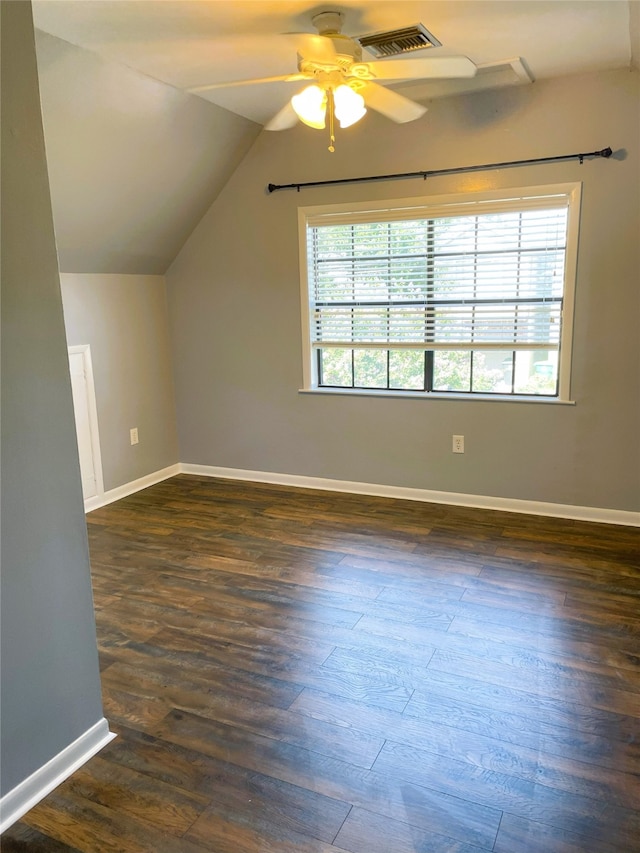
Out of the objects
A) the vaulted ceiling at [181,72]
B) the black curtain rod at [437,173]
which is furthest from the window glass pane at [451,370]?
the vaulted ceiling at [181,72]

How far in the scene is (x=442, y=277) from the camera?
3.96 metres

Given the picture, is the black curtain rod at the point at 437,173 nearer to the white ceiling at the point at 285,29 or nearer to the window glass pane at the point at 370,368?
the white ceiling at the point at 285,29

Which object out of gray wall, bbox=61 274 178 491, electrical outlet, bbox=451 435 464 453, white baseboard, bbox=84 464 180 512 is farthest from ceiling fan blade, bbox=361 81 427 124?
white baseboard, bbox=84 464 180 512

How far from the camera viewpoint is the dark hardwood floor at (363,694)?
171 cm

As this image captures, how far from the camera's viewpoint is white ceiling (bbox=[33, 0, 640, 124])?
2451mm

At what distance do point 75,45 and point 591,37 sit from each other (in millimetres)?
2368

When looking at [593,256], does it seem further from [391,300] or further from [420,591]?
[420,591]

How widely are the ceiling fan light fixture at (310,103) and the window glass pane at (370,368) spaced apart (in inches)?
76.2

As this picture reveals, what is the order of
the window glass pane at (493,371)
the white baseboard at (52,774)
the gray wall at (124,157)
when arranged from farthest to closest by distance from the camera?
1. the window glass pane at (493,371)
2. the gray wall at (124,157)
3. the white baseboard at (52,774)

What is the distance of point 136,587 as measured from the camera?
3127mm

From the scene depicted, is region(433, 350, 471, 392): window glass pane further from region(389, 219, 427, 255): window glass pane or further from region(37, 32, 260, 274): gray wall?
region(37, 32, 260, 274): gray wall

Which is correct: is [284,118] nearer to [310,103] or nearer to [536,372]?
[310,103]

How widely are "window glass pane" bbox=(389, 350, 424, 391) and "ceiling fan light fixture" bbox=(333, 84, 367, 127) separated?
6.24ft

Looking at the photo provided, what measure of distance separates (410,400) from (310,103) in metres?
2.15
